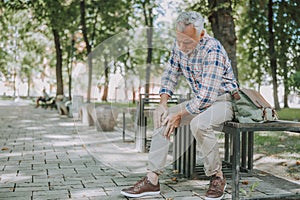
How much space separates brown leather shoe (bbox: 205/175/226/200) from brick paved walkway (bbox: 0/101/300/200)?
0.45 ft

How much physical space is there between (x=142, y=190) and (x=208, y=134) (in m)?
0.77

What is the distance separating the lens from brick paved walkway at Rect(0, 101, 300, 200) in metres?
3.59

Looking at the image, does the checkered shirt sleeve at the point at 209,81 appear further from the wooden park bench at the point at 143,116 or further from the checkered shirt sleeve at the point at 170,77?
the wooden park bench at the point at 143,116

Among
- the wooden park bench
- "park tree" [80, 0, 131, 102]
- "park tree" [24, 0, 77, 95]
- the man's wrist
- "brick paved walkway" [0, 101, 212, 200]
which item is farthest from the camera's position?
"park tree" [80, 0, 131, 102]

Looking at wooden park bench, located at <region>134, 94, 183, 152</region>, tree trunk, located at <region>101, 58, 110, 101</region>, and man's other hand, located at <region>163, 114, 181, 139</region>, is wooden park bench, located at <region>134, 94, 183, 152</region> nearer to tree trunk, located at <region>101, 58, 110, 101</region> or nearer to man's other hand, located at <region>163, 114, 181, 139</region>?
tree trunk, located at <region>101, 58, 110, 101</region>

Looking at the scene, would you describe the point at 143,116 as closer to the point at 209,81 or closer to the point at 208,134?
the point at 208,134

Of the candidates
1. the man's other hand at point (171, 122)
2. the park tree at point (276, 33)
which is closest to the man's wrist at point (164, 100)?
the man's other hand at point (171, 122)

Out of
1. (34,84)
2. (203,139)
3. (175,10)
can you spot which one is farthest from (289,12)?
(34,84)

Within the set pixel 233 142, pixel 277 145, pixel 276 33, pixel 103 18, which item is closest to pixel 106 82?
pixel 233 142

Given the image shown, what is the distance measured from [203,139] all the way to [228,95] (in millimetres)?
457

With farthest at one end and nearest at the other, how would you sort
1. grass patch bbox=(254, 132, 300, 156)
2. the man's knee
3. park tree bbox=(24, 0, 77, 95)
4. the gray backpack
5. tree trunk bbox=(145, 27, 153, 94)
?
park tree bbox=(24, 0, 77, 95)
grass patch bbox=(254, 132, 300, 156)
tree trunk bbox=(145, 27, 153, 94)
the man's knee
the gray backpack

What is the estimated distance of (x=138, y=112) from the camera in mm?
6406

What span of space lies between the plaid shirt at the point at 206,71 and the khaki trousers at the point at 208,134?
0.24 feet

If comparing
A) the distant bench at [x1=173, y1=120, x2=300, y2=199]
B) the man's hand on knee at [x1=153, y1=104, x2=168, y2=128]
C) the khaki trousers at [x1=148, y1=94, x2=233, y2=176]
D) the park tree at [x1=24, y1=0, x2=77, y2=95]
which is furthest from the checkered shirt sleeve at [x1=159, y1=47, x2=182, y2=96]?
the park tree at [x1=24, y1=0, x2=77, y2=95]
